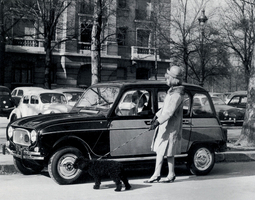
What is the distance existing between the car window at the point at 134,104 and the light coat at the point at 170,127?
0.65 m

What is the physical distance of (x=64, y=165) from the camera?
23.0 ft

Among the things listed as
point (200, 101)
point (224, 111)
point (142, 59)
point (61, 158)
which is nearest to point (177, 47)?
point (142, 59)

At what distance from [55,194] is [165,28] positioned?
2845cm

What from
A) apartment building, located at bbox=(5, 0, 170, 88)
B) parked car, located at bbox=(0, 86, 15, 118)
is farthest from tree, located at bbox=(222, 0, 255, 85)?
parked car, located at bbox=(0, 86, 15, 118)

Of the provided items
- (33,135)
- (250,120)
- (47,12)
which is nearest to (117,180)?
(33,135)

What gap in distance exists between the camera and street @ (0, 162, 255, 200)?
6.31m

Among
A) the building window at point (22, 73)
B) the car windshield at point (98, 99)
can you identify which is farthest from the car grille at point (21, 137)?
the building window at point (22, 73)

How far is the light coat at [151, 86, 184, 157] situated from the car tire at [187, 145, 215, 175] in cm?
101

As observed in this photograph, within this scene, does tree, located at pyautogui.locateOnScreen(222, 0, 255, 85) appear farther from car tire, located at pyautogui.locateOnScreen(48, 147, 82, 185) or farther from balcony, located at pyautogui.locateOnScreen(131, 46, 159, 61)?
car tire, located at pyautogui.locateOnScreen(48, 147, 82, 185)

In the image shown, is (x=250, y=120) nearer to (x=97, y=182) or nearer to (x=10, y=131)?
(x=97, y=182)

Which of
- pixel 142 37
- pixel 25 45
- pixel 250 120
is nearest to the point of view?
pixel 250 120

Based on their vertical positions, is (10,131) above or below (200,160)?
above

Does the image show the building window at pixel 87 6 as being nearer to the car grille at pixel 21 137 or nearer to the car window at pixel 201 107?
the car window at pixel 201 107

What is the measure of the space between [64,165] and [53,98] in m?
10.5
